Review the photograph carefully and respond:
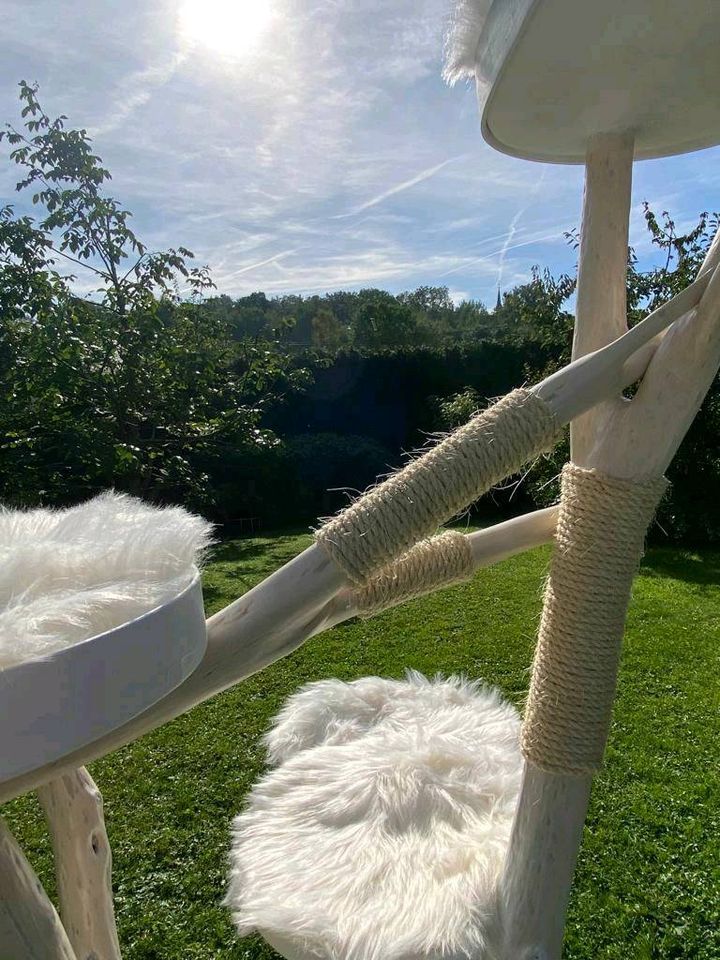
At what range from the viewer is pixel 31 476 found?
3.26 meters

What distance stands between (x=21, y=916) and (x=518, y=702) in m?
1.14

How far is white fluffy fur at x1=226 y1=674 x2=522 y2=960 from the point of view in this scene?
607 mm

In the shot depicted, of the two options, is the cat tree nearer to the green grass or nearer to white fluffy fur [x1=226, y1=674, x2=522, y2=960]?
white fluffy fur [x1=226, y1=674, x2=522, y2=960]

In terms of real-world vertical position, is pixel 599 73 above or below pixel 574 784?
above

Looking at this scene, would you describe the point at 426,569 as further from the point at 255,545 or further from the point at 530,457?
the point at 255,545

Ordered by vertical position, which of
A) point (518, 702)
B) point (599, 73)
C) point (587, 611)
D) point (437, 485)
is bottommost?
point (518, 702)

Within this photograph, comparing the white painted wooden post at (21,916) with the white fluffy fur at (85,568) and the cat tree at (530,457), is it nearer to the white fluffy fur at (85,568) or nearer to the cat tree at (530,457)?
the cat tree at (530,457)

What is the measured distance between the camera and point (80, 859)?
65cm

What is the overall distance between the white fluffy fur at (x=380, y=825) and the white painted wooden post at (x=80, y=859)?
0.45 feet

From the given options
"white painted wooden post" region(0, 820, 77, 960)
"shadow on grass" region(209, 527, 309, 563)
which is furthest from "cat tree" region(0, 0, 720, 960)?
"shadow on grass" region(209, 527, 309, 563)

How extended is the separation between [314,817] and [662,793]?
1.43 meters

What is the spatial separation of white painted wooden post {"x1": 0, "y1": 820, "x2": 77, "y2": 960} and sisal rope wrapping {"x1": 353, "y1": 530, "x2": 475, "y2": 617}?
12.4 inches

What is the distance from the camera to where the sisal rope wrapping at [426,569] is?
585 millimetres

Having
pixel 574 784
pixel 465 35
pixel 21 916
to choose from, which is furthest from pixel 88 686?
pixel 465 35
